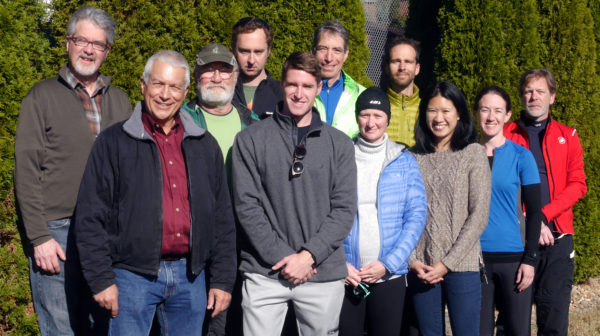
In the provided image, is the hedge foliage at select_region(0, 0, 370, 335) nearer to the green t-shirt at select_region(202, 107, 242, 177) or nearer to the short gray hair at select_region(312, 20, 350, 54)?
the short gray hair at select_region(312, 20, 350, 54)

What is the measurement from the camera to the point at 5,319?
368 centimetres

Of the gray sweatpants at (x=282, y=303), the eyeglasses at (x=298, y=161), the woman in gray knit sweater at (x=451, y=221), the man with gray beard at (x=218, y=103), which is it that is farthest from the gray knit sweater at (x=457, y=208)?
the man with gray beard at (x=218, y=103)

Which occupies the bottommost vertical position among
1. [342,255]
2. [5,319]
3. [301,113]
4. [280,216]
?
[5,319]

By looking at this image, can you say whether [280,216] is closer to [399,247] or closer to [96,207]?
[399,247]

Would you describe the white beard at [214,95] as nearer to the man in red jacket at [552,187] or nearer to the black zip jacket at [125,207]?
the black zip jacket at [125,207]

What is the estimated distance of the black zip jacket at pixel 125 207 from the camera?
269 centimetres

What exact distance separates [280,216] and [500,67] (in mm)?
4261

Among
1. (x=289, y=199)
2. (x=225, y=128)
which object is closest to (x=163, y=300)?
(x=289, y=199)

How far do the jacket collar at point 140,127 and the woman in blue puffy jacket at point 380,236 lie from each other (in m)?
1.05

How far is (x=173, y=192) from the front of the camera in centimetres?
284

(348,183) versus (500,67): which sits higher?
(500,67)

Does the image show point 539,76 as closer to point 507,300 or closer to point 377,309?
point 507,300

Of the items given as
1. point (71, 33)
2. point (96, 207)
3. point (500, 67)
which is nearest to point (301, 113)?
point (96, 207)

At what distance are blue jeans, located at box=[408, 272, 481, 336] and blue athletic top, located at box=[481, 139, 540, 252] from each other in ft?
1.16
